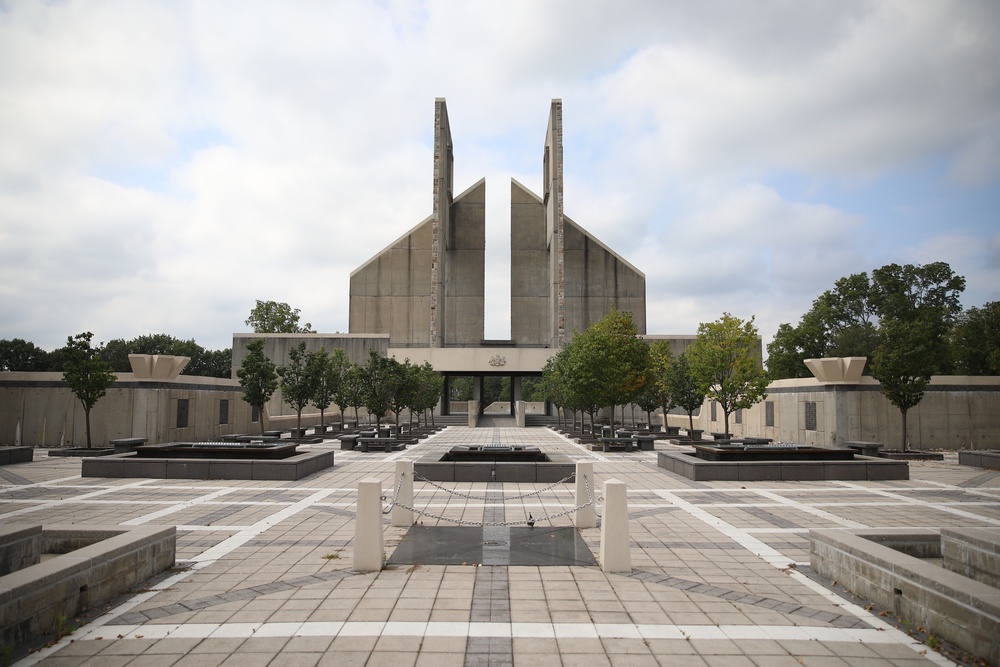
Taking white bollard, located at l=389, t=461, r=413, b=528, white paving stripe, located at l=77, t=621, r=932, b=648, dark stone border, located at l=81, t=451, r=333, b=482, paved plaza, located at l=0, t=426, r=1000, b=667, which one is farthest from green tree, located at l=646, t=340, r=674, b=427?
white paving stripe, located at l=77, t=621, r=932, b=648

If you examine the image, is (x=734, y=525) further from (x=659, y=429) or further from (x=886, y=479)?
(x=659, y=429)

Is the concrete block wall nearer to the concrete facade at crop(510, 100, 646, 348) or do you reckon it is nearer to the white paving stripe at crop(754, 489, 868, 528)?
the white paving stripe at crop(754, 489, 868, 528)

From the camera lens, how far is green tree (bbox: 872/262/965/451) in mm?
22625

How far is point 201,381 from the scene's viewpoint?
94.9 ft

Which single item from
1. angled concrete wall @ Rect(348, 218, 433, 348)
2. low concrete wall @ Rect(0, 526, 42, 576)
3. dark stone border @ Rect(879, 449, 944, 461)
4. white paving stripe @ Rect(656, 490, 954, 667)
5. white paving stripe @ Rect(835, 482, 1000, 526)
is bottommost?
dark stone border @ Rect(879, 449, 944, 461)

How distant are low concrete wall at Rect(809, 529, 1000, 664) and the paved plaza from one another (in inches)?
9.4

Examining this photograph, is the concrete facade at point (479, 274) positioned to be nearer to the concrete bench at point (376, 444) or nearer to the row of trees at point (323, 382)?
the row of trees at point (323, 382)

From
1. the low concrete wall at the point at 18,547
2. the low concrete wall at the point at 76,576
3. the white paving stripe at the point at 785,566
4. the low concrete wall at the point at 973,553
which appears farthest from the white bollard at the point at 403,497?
the low concrete wall at the point at 973,553

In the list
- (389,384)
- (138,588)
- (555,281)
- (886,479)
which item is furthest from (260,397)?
(555,281)

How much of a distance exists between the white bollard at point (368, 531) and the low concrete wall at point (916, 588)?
5.37 metres

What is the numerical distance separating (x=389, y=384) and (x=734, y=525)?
66.7 feet

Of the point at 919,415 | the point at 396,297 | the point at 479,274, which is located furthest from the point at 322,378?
the point at 479,274

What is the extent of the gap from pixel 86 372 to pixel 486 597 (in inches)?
Result: 855

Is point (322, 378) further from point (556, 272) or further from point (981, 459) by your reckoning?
point (556, 272)
